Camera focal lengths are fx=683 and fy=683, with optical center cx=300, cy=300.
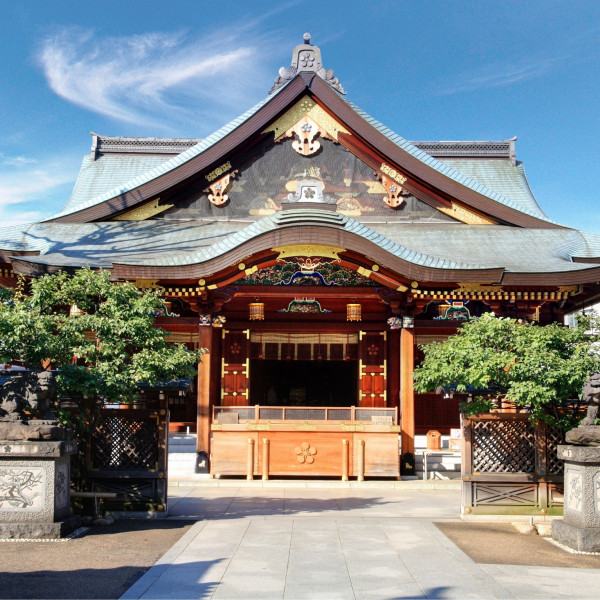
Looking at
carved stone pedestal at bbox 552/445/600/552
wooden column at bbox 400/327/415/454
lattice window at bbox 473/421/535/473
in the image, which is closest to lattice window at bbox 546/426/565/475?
lattice window at bbox 473/421/535/473

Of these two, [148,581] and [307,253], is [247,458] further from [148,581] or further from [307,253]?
[148,581]

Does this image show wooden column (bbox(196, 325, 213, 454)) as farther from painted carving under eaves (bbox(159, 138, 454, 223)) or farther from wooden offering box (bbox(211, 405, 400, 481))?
painted carving under eaves (bbox(159, 138, 454, 223))

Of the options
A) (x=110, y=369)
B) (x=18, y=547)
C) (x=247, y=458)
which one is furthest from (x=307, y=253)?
(x=18, y=547)

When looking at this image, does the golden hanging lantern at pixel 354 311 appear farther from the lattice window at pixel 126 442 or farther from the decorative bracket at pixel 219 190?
the lattice window at pixel 126 442

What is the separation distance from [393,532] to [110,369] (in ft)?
15.6

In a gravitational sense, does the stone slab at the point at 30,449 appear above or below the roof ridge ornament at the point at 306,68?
below

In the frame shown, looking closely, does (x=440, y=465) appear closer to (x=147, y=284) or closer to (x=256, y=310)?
(x=256, y=310)

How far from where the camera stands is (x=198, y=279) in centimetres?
1542

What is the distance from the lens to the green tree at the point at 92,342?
9.74 metres

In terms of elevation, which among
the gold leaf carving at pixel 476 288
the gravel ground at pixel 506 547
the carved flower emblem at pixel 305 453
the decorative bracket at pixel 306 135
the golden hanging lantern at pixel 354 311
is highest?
the decorative bracket at pixel 306 135

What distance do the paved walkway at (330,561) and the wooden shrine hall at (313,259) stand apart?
326 cm

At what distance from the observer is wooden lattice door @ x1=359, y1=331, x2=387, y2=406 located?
18375 mm

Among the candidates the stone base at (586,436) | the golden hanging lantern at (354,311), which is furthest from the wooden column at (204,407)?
the stone base at (586,436)

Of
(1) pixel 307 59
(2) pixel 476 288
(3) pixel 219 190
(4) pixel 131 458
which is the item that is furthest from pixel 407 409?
(1) pixel 307 59
